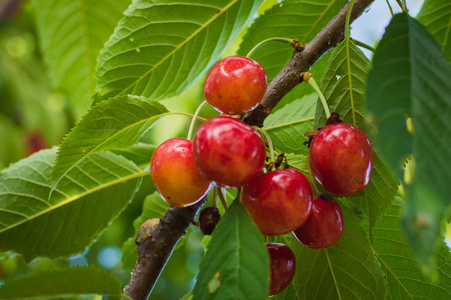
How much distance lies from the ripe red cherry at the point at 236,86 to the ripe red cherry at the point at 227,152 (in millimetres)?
127

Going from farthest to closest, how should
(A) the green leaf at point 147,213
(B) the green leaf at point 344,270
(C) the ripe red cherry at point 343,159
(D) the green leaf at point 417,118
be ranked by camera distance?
(A) the green leaf at point 147,213, (B) the green leaf at point 344,270, (C) the ripe red cherry at point 343,159, (D) the green leaf at point 417,118

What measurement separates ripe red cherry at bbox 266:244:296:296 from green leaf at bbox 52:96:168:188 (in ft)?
1.51

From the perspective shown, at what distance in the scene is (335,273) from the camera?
1.07m

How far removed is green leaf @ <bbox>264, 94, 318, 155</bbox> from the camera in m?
1.40

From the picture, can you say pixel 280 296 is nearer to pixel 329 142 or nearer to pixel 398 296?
pixel 398 296

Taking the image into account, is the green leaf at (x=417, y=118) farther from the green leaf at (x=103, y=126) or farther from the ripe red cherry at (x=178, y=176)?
the green leaf at (x=103, y=126)

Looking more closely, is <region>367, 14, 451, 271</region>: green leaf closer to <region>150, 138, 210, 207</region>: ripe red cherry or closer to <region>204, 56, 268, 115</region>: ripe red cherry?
<region>204, 56, 268, 115</region>: ripe red cherry

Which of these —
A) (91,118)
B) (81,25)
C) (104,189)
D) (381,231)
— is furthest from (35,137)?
(381,231)

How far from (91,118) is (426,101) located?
724mm

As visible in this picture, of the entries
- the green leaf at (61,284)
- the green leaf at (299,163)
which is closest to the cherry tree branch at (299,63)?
the green leaf at (299,163)

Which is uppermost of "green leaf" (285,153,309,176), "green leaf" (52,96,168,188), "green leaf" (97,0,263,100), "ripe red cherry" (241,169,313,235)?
"green leaf" (97,0,263,100)

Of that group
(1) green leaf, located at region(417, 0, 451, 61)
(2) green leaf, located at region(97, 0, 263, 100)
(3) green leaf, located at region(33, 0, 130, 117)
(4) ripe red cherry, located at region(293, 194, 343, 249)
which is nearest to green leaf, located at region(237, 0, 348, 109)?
(2) green leaf, located at region(97, 0, 263, 100)

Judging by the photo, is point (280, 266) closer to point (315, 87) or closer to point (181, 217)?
point (181, 217)

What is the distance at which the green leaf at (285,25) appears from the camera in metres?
1.42
